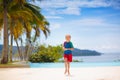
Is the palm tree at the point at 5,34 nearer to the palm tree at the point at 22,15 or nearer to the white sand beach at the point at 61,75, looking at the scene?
the palm tree at the point at 22,15

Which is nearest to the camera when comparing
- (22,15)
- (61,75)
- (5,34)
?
(61,75)

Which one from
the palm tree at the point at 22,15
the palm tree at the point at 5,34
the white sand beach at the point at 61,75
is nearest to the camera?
the white sand beach at the point at 61,75

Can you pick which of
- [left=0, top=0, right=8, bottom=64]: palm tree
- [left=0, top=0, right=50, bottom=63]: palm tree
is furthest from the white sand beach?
[left=0, top=0, right=50, bottom=63]: palm tree

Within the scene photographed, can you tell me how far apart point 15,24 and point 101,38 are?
62.1 feet

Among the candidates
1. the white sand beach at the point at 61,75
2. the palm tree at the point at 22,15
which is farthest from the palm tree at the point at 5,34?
the white sand beach at the point at 61,75

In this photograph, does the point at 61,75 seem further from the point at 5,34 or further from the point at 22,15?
the point at 22,15

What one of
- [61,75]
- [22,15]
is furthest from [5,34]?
[61,75]

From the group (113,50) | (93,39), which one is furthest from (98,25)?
(113,50)

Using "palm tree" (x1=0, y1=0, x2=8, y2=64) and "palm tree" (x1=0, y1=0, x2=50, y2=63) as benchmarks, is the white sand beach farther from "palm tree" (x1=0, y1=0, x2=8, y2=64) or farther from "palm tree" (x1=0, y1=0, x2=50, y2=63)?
"palm tree" (x1=0, y1=0, x2=50, y2=63)

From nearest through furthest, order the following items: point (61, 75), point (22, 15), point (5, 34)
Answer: point (61, 75) → point (5, 34) → point (22, 15)

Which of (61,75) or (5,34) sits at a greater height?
(5,34)

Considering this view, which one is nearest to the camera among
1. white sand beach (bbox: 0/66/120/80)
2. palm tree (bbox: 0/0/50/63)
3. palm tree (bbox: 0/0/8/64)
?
white sand beach (bbox: 0/66/120/80)

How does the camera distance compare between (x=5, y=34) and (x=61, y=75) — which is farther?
(x=5, y=34)

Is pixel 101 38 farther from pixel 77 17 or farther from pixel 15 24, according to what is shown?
pixel 15 24
